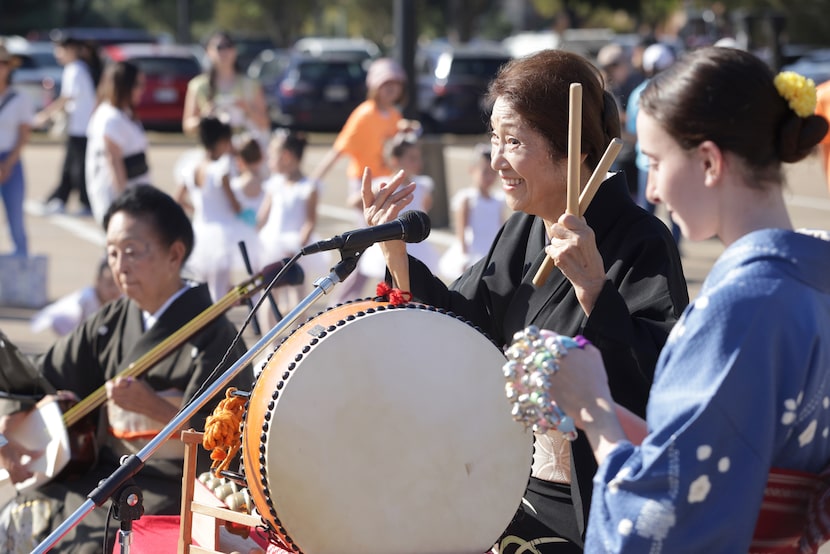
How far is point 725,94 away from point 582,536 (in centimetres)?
121

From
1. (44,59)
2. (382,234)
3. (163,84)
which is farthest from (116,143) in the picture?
(44,59)

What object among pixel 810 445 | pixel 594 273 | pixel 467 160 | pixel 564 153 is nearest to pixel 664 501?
pixel 810 445

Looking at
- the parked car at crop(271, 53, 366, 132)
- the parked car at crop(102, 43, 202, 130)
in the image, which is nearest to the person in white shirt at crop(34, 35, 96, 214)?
the parked car at crop(102, 43, 202, 130)

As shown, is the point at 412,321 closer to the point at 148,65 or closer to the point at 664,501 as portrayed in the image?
the point at 664,501

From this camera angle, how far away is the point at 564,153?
3.08 m

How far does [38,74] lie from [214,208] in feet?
47.1

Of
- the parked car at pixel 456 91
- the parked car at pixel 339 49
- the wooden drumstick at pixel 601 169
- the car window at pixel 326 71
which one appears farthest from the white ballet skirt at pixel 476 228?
the parked car at pixel 339 49

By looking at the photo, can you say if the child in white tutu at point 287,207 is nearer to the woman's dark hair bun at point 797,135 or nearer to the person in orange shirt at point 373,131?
the person in orange shirt at point 373,131

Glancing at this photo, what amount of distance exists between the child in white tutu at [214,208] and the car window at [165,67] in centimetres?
1269

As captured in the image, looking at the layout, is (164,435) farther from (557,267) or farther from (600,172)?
(600,172)

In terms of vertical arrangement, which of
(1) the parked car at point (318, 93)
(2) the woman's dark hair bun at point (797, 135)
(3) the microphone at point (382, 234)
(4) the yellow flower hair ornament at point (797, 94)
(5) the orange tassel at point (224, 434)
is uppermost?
(4) the yellow flower hair ornament at point (797, 94)

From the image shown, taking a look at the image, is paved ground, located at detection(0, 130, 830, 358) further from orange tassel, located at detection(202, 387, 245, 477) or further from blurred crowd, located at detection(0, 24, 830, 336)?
orange tassel, located at detection(202, 387, 245, 477)

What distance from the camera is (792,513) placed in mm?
2115

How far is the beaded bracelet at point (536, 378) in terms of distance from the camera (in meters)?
2.09
